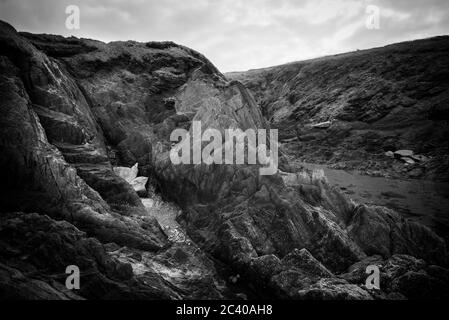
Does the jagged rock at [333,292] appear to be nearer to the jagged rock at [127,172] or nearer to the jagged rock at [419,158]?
the jagged rock at [127,172]

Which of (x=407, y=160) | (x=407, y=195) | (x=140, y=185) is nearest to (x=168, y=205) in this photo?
(x=140, y=185)

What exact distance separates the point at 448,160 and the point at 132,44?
41223 millimetres

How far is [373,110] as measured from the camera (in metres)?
57.5

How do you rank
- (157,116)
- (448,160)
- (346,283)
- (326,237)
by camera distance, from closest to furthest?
(346,283)
(326,237)
(157,116)
(448,160)

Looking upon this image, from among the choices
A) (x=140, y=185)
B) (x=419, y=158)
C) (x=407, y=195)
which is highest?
(x=419, y=158)

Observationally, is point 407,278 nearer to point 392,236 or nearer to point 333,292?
point 333,292

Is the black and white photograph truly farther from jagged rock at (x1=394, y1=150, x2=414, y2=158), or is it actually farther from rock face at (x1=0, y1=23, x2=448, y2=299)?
jagged rock at (x1=394, y1=150, x2=414, y2=158)

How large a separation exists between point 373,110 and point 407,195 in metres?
30.8

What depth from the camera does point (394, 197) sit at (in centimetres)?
3056

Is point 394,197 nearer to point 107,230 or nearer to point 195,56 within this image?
point 195,56

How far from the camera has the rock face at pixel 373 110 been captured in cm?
4675

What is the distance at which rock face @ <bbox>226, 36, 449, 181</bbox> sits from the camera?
46.8 m

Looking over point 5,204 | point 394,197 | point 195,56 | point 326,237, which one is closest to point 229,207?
point 326,237
